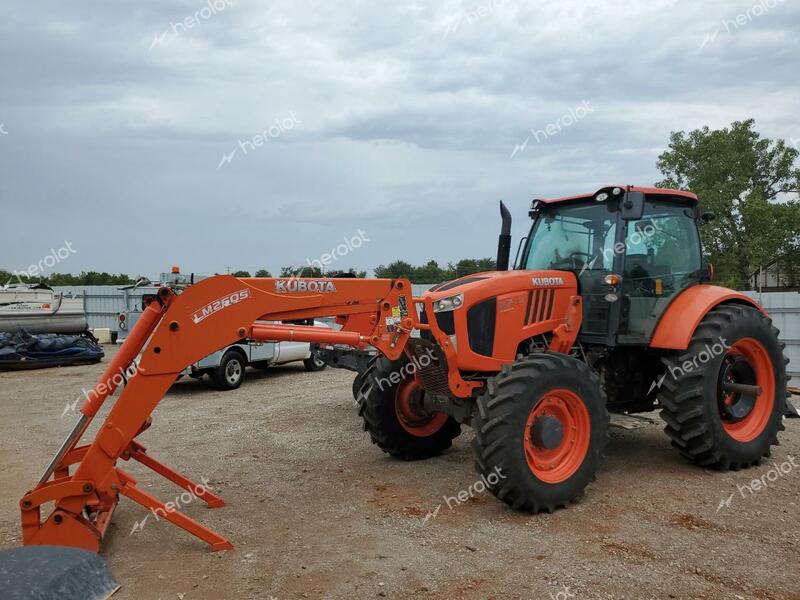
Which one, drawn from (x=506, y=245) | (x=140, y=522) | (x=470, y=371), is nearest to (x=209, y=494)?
(x=140, y=522)

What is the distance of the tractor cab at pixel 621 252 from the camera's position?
596 cm

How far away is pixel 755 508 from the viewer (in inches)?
199

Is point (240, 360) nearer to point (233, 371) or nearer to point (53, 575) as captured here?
point (233, 371)

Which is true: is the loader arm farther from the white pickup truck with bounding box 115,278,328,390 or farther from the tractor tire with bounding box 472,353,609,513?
the white pickup truck with bounding box 115,278,328,390

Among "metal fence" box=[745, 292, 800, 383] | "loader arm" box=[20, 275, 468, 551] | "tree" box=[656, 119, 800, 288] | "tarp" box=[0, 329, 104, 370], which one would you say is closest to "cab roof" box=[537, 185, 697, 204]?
"loader arm" box=[20, 275, 468, 551]

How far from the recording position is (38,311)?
17156mm

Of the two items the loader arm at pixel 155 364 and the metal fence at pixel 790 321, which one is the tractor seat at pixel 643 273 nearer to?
the loader arm at pixel 155 364

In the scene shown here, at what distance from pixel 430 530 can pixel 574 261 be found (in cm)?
289

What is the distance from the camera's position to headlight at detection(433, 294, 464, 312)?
5.46 metres

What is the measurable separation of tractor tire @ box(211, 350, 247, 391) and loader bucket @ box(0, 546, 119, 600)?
1036 centimetres

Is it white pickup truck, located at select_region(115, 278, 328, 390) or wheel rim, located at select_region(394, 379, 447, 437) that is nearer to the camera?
wheel rim, located at select_region(394, 379, 447, 437)

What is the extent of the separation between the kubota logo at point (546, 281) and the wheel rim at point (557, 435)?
107cm

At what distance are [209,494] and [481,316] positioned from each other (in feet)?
8.51

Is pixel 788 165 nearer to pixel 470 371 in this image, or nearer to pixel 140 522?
pixel 470 371
